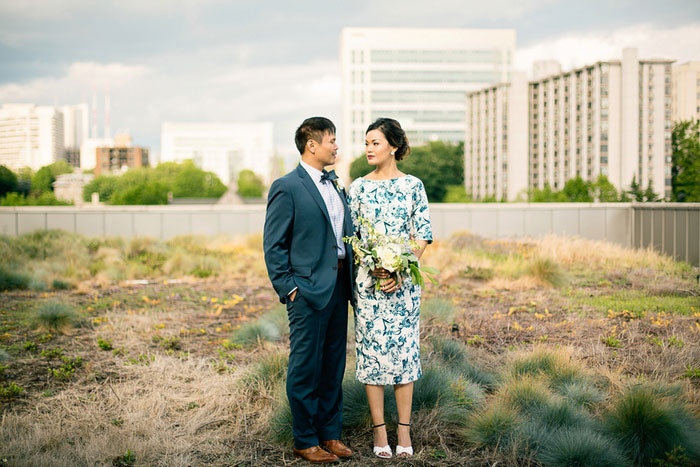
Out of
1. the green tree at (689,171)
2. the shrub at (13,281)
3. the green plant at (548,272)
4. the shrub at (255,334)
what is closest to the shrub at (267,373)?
the shrub at (255,334)

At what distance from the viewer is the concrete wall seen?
1723cm

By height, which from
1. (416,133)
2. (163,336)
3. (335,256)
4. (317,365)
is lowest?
(163,336)

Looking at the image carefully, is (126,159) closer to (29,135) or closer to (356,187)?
(29,135)

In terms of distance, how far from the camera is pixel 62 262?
12.9 meters

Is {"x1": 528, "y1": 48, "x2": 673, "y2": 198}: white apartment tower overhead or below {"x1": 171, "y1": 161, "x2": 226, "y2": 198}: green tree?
overhead

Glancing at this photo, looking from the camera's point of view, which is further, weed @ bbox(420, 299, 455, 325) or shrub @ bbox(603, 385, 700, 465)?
weed @ bbox(420, 299, 455, 325)

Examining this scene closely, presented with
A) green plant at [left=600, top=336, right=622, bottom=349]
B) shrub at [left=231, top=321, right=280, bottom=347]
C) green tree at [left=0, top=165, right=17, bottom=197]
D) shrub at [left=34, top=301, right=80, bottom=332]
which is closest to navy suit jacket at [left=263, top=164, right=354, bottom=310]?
shrub at [left=231, top=321, right=280, bottom=347]

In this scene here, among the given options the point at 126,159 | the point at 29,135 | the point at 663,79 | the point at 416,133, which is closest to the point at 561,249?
the point at 663,79

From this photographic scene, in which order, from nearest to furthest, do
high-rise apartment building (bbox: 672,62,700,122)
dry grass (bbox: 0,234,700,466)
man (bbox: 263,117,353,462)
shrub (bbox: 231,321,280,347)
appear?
man (bbox: 263,117,353,462), dry grass (bbox: 0,234,700,466), shrub (bbox: 231,321,280,347), high-rise apartment building (bbox: 672,62,700,122)

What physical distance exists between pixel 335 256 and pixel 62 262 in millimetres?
11154

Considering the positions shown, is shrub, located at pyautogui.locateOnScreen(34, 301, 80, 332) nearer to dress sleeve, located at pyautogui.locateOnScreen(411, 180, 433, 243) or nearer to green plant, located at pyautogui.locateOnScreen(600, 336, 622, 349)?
dress sleeve, located at pyautogui.locateOnScreen(411, 180, 433, 243)

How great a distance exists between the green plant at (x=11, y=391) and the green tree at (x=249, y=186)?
133m

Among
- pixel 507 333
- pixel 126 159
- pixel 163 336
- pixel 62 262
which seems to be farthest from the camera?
pixel 126 159

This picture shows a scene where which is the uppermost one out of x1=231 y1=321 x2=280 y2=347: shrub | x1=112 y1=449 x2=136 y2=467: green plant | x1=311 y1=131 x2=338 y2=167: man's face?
x1=311 y1=131 x2=338 y2=167: man's face
